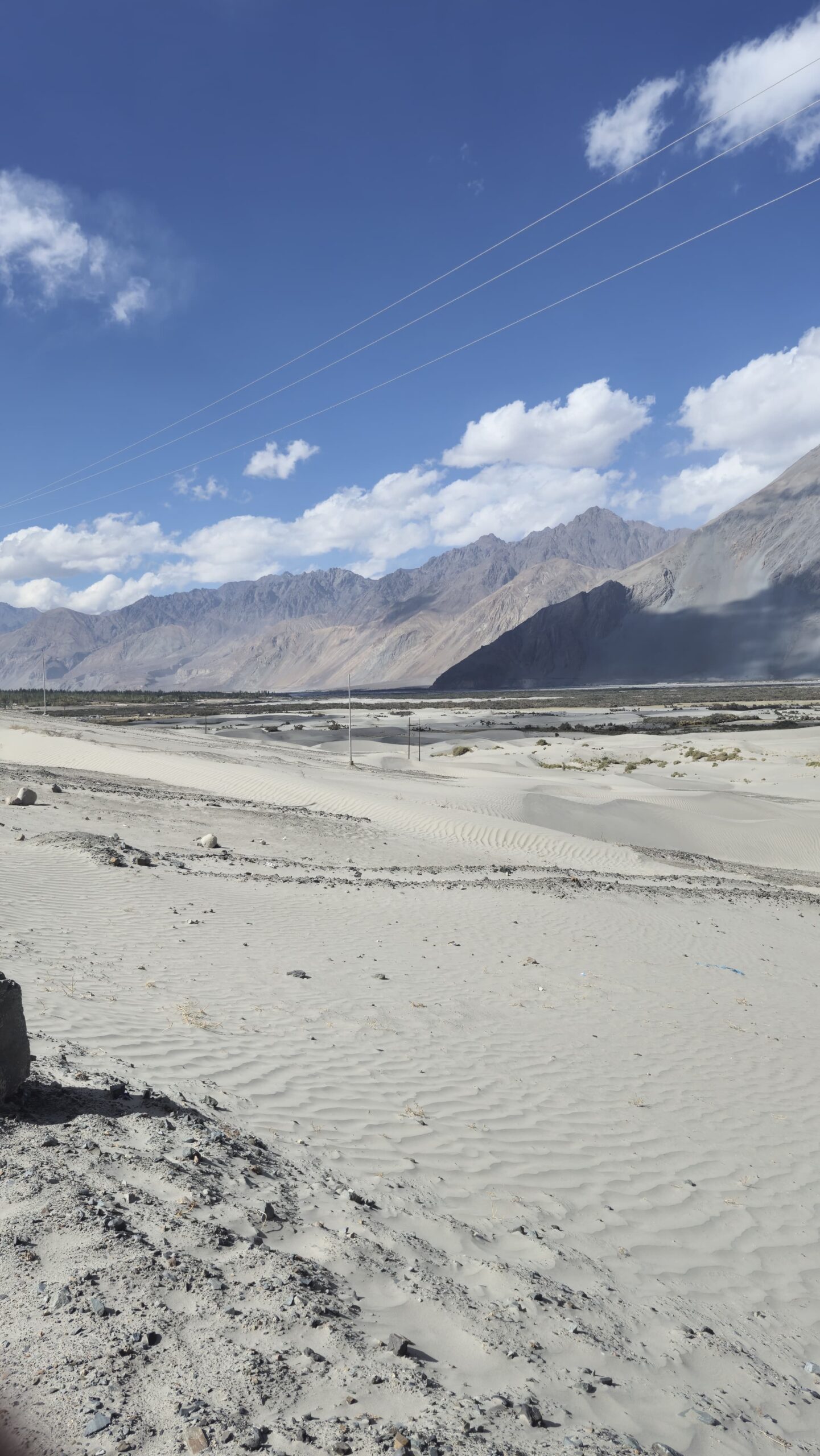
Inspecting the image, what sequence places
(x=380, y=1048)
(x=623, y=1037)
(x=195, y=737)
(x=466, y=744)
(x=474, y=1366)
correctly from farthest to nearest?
(x=466, y=744)
(x=195, y=737)
(x=623, y=1037)
(x=380, y=1048)
(x=474, y=1366)

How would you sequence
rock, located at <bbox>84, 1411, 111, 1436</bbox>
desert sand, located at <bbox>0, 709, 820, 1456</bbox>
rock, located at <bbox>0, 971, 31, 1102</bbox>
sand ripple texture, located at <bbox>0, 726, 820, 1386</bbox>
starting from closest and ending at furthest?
rock, located at <bbox>84, 1411, 111, 1436</bbox>
desert sand, located at <bbox>0, 709, 820, 1456</bbox>
rock, located at <bbox>0, 971, 31, 1102</bbox>
sand ripple texture, located at <bbox>0, 726, 820, 1386</bbox>

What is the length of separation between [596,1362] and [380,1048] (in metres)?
3.56

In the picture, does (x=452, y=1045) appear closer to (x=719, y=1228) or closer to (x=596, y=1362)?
(x=719, y=1228)

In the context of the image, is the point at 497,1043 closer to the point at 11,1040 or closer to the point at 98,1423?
the point at 11,1040

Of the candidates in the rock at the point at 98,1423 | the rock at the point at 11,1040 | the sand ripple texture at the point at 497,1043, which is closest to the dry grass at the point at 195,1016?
the sand ripple texture at the point at 497,1043

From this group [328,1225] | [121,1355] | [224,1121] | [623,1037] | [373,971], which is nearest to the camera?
[121,1355]

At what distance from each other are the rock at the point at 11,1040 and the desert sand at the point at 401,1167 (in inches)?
6.7

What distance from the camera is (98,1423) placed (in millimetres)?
2453

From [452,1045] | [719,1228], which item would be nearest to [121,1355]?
[719,1228]

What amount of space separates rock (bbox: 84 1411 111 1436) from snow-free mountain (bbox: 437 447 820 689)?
158 m

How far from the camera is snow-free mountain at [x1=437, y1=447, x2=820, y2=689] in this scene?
503 ft

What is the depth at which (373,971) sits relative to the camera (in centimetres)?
896

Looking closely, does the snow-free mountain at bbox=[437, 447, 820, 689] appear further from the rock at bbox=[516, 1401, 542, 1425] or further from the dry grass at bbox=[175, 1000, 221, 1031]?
the rock at bbox=[516, 1401, 542, 1425]

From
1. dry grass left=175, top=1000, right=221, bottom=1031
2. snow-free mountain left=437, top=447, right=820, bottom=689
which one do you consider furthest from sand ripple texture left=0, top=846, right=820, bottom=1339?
snow-free mountain left=437, top=447, right=820, bottom=689
